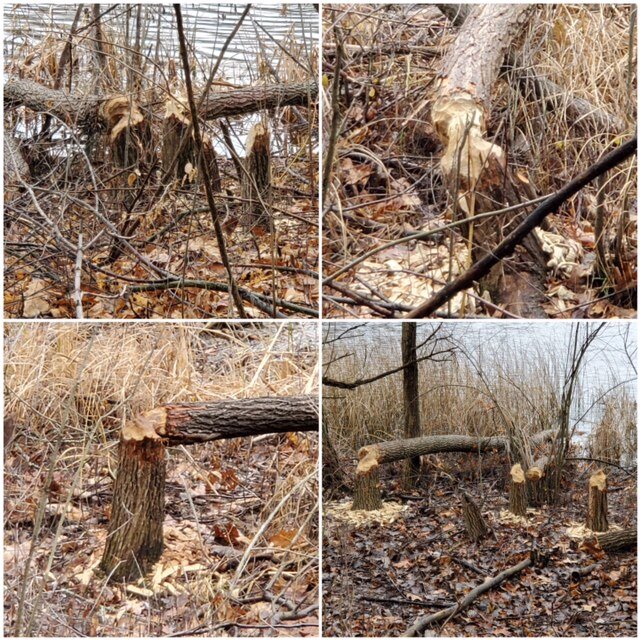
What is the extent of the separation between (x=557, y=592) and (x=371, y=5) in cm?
170

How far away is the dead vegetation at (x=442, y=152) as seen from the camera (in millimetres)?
1855

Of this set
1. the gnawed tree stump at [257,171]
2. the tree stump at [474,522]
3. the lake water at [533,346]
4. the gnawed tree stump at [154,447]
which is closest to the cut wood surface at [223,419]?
the gnawed tree stump at [154,447]

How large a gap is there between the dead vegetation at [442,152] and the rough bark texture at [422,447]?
336 mm

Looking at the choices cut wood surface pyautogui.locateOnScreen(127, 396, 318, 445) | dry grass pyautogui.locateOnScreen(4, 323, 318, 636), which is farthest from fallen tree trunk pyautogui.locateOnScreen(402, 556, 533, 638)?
cut wood surface pyautogui.locateOnScreen(127, 396, 318, 445)

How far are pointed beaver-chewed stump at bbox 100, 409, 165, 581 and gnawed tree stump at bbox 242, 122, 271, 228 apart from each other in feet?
2.18

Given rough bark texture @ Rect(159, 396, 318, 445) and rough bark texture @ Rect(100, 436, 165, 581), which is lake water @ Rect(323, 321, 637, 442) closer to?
rough bark texture @ Rect(159, 396, 318, 445)

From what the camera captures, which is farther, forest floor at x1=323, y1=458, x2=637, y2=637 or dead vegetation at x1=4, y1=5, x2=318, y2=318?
dead vegetation at x1=4, y1=5, x2=318, y2=318

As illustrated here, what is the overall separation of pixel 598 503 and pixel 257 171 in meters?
1.39

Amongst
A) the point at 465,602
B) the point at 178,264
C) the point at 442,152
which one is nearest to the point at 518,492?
the point at 465,602

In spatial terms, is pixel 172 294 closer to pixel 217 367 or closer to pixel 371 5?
pixel 217 367

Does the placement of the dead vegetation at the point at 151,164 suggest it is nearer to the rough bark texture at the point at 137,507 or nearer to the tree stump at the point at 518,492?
the rough bark texture at the point at 137,507

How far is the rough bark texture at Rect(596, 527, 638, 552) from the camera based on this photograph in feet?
6.00

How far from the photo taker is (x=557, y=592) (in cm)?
181

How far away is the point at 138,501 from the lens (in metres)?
1.95
